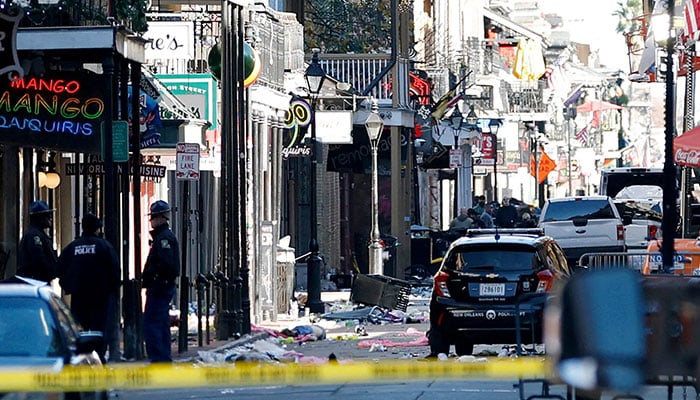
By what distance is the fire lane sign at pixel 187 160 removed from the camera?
20938mm

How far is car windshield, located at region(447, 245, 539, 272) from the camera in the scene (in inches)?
762

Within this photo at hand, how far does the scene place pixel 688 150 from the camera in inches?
1106

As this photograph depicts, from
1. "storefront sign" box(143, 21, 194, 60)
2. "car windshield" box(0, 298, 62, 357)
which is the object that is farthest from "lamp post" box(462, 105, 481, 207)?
"car windshield" box(0, 298, 62, 357)

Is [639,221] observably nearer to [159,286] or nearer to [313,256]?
[313,256]

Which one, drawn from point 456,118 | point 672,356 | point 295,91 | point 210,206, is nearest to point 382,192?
point 456,118

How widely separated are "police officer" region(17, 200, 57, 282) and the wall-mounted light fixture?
5074 millimetres

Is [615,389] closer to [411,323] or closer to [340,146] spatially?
[411,323]

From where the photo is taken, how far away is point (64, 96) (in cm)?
1817

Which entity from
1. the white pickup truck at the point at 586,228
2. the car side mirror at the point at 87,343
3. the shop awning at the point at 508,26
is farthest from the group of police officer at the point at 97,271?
the shop awning at the point at 508,26

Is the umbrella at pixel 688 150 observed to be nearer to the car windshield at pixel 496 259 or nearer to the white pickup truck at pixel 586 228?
the white pickup truck at pixel 586 228

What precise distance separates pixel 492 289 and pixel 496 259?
431mm

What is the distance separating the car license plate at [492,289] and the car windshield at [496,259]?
8.5 inches

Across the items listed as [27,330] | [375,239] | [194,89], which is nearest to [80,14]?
[194,89]

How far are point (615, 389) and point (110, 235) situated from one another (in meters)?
14.8
